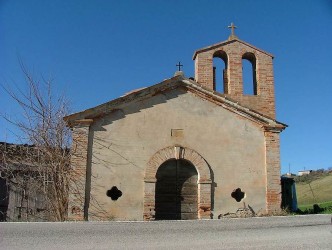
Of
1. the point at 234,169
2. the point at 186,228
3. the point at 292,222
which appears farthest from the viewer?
the point at 234,169

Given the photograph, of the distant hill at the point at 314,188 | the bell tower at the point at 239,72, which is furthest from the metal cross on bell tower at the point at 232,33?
the distant hill at the point at 314,188

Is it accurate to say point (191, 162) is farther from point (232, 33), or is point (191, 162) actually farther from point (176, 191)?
point (232, 33)

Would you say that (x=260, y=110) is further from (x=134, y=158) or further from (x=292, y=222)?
(x=292, y=222)

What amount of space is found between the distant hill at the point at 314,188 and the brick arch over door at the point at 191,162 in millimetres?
19514

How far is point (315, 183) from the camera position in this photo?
36.1 m

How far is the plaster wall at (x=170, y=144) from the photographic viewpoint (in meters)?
11.2

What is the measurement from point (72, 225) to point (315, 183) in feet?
115

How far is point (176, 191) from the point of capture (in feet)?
38.7

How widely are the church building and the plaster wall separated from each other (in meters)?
0.03

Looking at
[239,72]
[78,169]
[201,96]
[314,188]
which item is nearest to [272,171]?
[201,96]

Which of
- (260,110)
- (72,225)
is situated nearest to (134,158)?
(260,110)

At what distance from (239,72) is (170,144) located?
4.09 metres

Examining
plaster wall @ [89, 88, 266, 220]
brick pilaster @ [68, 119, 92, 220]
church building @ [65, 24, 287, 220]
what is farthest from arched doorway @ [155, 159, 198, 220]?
brick pilaster @ [68, 119, 92, 220]

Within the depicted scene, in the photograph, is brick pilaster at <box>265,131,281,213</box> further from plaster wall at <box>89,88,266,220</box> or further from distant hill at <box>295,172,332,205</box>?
distant hill at <box>295,172,332,205</box>
